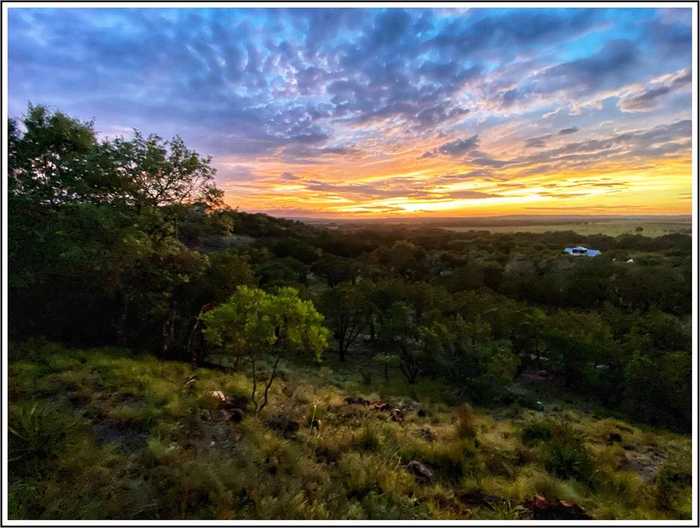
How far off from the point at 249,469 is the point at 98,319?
15488 millimetres

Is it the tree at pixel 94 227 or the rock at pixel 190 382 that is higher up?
the tree at pixel 94 227

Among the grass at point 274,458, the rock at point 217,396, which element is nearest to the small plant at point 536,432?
the grass at point 274,458

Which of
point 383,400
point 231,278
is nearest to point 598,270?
point 383,400

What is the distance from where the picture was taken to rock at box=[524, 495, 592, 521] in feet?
23.3

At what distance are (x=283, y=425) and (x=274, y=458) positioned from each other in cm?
256

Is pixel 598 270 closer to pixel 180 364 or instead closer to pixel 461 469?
pixel 461 469

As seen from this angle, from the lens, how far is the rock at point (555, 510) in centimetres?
709

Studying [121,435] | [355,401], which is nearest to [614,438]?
[355,401]

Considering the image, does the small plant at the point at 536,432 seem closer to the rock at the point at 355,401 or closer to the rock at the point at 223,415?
the rock at the point at 355,401

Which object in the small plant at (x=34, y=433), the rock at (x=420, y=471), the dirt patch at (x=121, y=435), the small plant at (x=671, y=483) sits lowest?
the small plant at (x=671, y=483)

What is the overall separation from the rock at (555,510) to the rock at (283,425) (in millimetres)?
6107

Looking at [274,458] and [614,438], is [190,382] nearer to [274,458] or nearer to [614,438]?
[274,458]

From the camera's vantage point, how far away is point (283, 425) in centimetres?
1054

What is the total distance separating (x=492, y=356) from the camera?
20000mm
